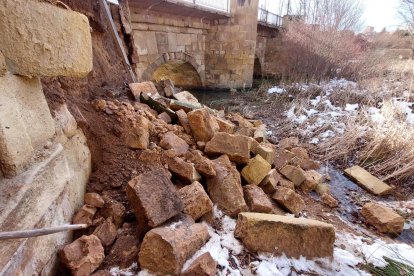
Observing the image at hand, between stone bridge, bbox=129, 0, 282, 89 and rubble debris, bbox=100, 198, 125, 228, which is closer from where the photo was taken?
rubble debris, bbox=100, 198, 125, 228

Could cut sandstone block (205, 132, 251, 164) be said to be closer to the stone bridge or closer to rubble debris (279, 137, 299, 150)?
rubble debris (279, 137, 299, 150)

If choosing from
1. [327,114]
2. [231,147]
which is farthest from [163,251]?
[327,114]

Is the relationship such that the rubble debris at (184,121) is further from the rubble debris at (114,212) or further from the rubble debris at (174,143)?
the rubble debris at (114,212)

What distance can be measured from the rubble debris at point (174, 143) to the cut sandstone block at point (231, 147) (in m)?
0.26

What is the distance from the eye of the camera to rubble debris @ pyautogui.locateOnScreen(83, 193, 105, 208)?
142cm

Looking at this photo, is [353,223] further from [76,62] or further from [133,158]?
[76,62]

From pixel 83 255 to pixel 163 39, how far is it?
6.16 meters

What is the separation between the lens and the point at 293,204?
2168mm

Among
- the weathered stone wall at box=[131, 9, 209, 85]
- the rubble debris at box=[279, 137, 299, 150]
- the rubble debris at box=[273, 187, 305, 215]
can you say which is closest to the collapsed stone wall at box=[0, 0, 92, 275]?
the rubble debris at box=[273, 187, 305, 215]

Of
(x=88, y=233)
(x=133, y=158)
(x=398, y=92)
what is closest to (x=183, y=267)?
(x=88, y=233)

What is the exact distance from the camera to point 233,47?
362 inches

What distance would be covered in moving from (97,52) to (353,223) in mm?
3118

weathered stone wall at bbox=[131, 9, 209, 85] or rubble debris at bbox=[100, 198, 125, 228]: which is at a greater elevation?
weathered stone wall at bbox=[131, 9, 209, 85]

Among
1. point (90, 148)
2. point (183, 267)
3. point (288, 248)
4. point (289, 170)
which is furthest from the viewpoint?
point (289, 170)
